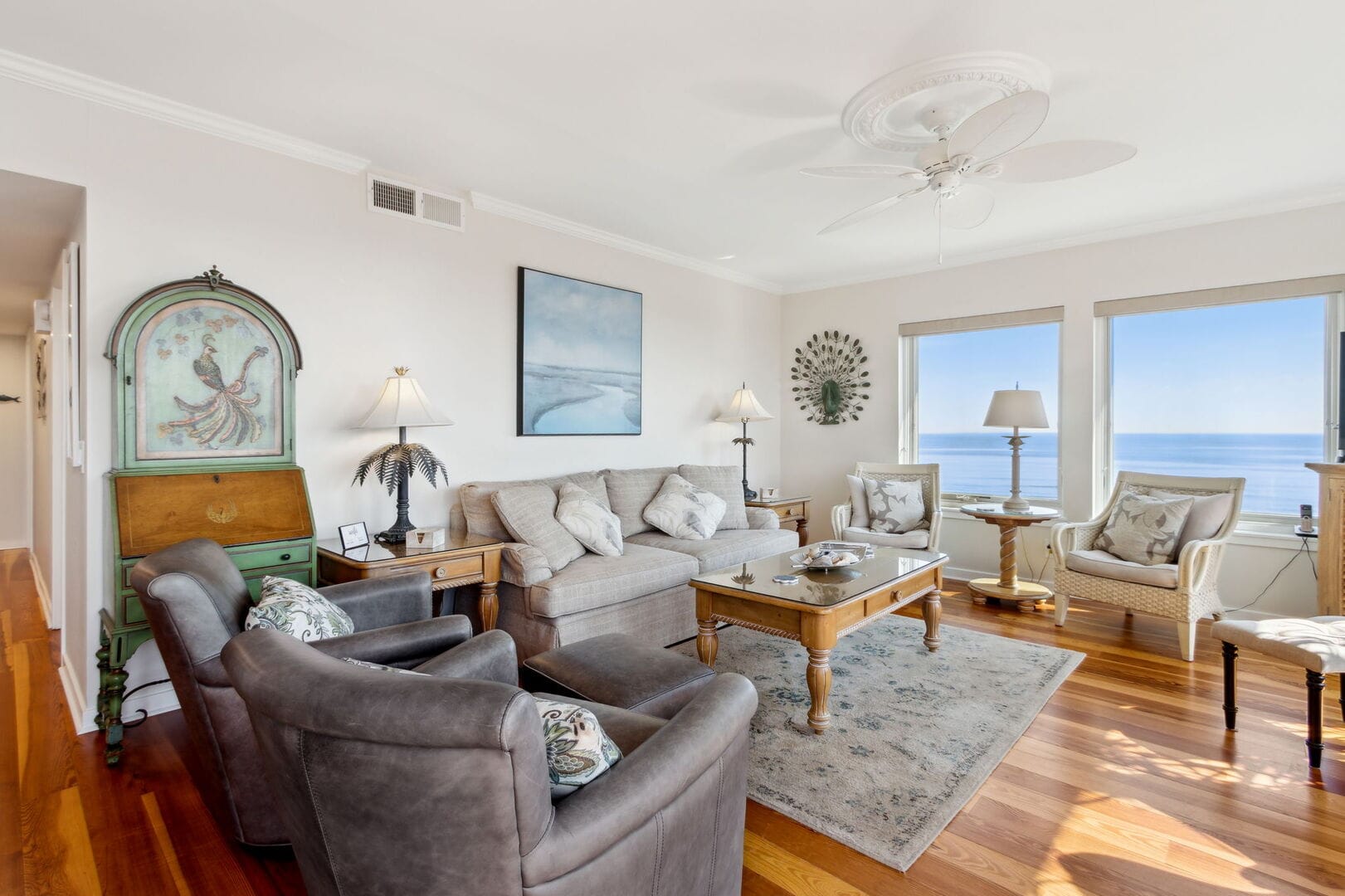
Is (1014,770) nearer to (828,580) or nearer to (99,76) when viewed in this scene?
(828,580)

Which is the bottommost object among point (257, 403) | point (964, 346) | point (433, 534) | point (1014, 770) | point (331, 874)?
point (1014, 770)

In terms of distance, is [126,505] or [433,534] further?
[433,534]

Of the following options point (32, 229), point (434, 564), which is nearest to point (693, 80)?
point (434, 564)

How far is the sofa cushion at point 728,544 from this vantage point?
391 centimetres

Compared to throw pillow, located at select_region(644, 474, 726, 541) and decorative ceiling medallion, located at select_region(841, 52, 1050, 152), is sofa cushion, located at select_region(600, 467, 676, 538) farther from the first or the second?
decorative ceiling medallion, located at select_region(841, 52, 1050, 152)

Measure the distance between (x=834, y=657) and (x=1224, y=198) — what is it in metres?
3.64

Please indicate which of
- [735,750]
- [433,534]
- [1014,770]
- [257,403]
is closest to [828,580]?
[1014,770]

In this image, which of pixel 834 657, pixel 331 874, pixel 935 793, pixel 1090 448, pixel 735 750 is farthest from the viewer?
pixel 1090 448

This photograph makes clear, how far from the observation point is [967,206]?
9.93ft

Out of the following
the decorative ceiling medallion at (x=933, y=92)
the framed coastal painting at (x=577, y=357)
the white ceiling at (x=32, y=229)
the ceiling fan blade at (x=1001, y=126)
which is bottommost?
the framed coastal painting at (x=577, y=357)

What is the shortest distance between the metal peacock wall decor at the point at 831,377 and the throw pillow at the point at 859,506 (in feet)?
3.16

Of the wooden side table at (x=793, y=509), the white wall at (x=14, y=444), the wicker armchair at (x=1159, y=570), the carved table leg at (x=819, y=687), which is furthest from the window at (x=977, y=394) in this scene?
the white wall at (x=14, y=444)

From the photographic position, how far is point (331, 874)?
3.49ft

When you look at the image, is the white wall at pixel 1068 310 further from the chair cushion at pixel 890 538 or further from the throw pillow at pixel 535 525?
the throw pillow at pixel 535 525
